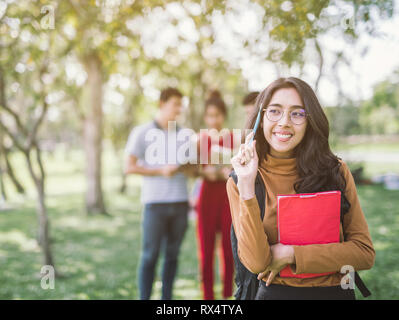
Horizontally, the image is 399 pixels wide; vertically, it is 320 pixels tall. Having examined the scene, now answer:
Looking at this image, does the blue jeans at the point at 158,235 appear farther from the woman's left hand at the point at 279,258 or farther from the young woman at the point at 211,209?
the woman's left hand at the point at 279,258

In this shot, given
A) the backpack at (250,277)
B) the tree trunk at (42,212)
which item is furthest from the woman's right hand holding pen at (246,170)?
the tree trunk at (42,212)

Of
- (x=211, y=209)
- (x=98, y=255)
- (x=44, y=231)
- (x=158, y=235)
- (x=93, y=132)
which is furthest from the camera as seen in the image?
(x=93, y=132)

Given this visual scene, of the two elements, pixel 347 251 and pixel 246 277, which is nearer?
pixel 347 251

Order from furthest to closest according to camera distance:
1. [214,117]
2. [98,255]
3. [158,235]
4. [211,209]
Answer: [98,255], [214,117], [211,209], [158,235]

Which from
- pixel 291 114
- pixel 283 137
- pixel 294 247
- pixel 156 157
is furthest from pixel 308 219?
pixel 156 157

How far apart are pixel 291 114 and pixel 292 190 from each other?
0.38 metres

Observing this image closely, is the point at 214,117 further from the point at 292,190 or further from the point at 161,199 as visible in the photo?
the point at 292,190

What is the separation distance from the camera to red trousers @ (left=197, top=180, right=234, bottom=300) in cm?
386

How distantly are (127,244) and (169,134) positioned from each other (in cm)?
466

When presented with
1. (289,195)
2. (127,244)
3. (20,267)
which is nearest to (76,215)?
(127,244)

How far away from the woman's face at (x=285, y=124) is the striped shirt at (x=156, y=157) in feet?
6.46

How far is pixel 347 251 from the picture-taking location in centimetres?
160

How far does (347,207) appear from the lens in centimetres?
168

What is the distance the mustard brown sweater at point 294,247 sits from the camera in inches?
61.8
